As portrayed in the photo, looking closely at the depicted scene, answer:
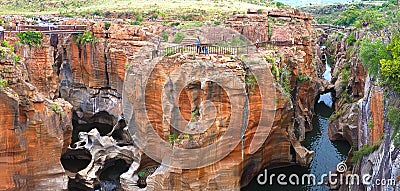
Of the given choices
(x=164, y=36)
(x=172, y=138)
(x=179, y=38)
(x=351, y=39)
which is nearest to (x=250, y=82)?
(x=172, y=138)

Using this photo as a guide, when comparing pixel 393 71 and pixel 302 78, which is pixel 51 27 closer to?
pixel 302 78

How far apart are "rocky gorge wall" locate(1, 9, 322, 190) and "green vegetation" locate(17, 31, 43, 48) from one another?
0.47m

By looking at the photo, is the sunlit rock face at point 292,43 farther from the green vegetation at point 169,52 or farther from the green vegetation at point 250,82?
the green vegetation at point 169,52

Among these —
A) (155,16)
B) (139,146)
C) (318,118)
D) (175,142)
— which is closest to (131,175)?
(139,146)

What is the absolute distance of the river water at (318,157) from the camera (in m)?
26.4

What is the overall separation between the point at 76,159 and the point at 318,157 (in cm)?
1704

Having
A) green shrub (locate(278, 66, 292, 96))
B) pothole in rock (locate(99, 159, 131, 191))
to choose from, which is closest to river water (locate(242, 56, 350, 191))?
green shrub (locate(278, 66, 292, 96))

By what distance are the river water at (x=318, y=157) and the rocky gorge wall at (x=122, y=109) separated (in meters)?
0.70

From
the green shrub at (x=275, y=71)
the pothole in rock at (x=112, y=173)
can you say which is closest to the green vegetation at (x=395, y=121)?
the green shrub at (x=275, y=71)

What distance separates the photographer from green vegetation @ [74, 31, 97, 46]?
124ft

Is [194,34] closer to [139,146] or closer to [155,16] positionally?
[139,146]

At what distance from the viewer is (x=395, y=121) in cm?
1828

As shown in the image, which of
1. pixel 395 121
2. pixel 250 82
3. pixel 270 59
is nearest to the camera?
pixel 395 121

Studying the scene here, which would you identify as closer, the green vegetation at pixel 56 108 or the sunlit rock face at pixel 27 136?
the sunlit rock face at pixel 27 136
